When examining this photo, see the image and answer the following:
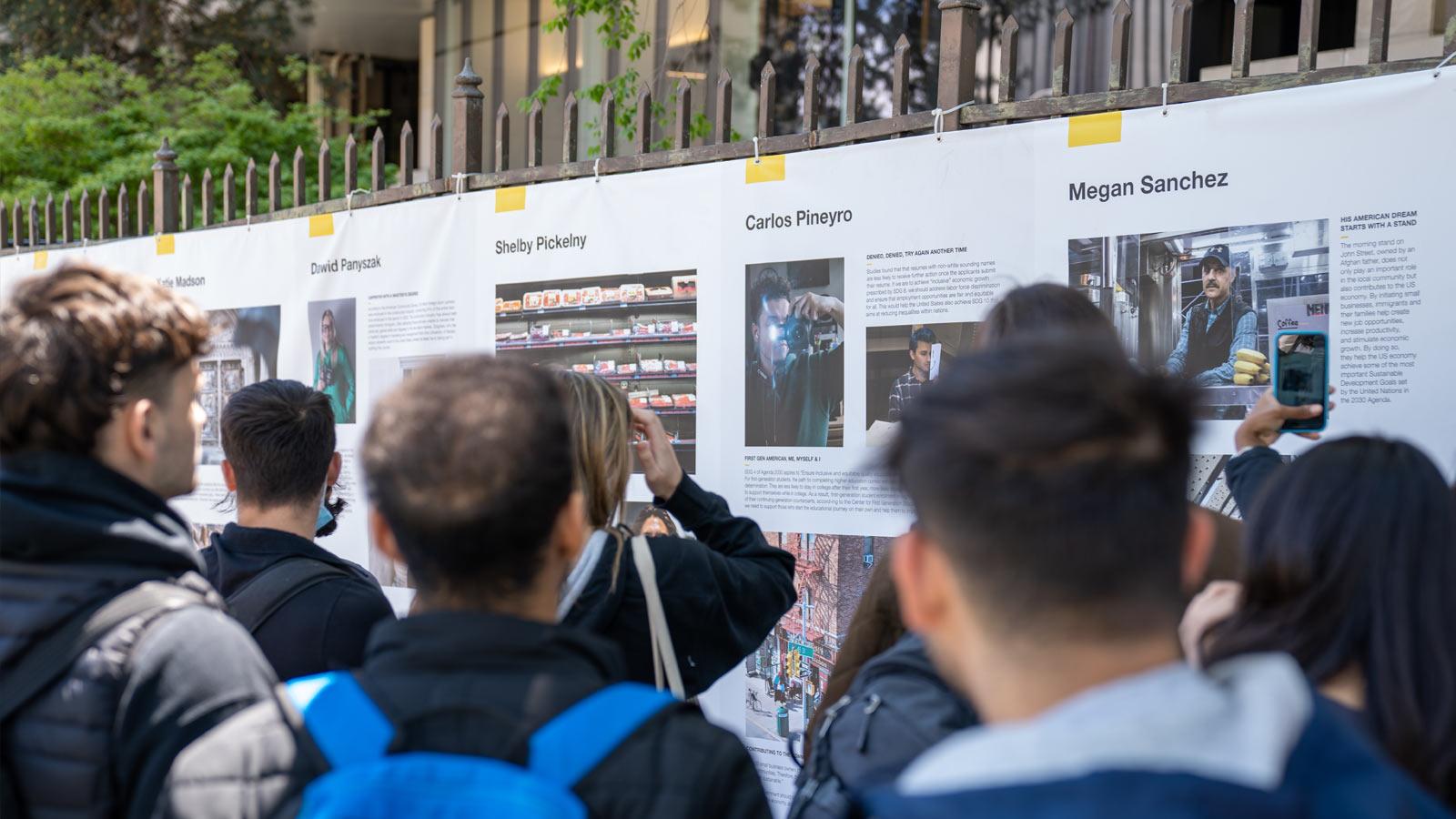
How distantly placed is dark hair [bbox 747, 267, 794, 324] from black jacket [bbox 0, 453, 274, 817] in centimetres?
237

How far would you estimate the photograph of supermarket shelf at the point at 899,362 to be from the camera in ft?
11.7

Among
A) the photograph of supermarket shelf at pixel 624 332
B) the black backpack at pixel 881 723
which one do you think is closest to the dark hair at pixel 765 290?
the photograph of supermarket shelf at pixel 624 332

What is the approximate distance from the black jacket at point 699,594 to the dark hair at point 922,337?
36.1 inches

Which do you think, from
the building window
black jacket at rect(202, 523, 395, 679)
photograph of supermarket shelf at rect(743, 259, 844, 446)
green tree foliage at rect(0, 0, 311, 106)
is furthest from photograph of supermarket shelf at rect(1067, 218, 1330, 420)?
green tree foliage at rect(0, 0, 311, 106)

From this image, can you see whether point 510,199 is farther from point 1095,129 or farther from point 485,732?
point 485,732

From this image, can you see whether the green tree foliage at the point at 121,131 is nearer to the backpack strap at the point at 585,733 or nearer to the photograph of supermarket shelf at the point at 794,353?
the photograph of supermarket shelf at the point at 794,353

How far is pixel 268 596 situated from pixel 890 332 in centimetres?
184

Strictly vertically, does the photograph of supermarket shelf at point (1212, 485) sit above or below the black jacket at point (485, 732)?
above

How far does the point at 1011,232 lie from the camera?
11.4 feet

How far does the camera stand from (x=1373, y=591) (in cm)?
153

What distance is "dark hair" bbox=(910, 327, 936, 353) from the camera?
11.8 ft

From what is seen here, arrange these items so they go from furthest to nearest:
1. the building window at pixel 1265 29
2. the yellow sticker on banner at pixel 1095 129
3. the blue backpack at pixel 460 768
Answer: the building window at pixel 1265 29, the yellow sticker on banner at pixel 1095 129, the blue backpack at pixel 460 768

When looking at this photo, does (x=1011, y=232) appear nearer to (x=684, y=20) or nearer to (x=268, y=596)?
(x=268, y=596)

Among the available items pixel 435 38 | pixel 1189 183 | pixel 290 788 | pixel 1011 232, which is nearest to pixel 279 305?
pixel 1011 232
